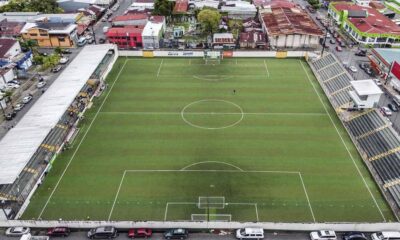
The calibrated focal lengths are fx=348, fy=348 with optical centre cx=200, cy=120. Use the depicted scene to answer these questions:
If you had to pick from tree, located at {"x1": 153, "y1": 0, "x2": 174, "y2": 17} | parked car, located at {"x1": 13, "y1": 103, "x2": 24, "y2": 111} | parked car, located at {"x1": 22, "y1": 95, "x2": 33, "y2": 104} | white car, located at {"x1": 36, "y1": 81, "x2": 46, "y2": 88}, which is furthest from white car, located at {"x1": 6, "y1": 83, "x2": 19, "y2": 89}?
tree, located at {"x1": 153, "y1": 0, "x2": 174, "y2": 17}

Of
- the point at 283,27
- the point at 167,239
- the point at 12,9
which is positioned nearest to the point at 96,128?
the point at 167,239

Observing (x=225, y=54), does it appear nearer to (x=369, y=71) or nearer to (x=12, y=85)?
(x=369, y=71)

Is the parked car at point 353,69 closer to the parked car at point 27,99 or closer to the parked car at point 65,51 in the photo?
the parked car at point 65,51

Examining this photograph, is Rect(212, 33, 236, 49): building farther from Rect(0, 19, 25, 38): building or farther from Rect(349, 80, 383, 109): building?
Rect(0, 19, 25, 38): building

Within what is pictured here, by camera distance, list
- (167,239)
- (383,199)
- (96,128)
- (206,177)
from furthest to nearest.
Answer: (96,128) < (206,177) < (383,199) < (167,239)

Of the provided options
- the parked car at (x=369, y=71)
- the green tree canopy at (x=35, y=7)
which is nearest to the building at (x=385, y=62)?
the parked car at (x=369, y=71)

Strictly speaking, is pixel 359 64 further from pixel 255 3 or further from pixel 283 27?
pixel 255 3

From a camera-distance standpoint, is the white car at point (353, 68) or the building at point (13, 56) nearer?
the white car at point (353, 68)

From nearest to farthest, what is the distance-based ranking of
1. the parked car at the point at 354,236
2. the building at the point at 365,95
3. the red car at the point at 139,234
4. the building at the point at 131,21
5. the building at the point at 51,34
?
the parked car at the point at 354,236
the red car at the point at 139,234
the building at the point at 365,95
the building at the point at 51,34
the building at the point at 131,21
